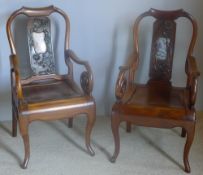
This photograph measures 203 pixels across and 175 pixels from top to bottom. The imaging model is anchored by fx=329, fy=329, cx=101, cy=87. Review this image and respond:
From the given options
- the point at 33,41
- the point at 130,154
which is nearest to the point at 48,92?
the point at 33,41

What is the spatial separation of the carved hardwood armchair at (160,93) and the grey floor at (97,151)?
4.1 inches

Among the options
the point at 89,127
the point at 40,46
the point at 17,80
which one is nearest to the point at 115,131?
the point at 89,127

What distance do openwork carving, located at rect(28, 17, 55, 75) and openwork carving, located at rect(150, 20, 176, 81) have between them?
2.35 feet

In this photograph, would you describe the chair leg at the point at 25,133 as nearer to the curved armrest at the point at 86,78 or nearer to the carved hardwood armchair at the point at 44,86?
the carved hardwood armchair at the point at 44,86

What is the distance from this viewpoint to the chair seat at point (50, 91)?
2049 mm

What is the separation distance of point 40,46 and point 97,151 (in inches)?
32.2

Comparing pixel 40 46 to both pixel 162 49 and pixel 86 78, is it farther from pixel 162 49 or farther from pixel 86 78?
pixel 162 49

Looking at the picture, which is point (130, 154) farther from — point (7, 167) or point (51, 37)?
point (51, 37)

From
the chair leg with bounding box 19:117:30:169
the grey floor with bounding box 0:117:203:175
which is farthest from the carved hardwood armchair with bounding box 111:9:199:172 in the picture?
the chair leg with bounding box 19:117:30:169

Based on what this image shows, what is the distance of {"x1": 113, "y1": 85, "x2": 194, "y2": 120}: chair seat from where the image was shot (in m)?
1.93

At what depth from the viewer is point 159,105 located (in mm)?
1991

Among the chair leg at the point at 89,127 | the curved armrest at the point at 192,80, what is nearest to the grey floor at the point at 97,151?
the chair leg at the point at 89,127

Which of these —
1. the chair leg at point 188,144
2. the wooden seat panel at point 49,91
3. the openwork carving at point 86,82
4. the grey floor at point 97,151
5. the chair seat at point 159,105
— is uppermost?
the openwork carving at point 86,82

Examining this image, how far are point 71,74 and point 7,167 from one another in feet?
2.49
